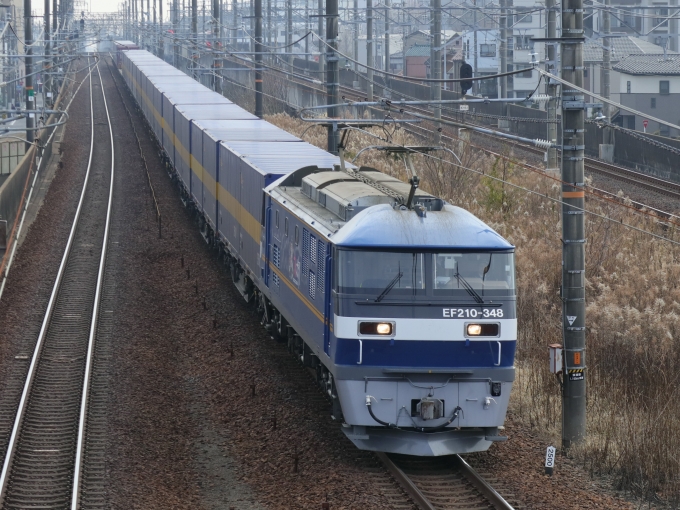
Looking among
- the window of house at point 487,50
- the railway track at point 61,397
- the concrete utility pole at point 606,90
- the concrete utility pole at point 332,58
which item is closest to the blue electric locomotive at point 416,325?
the railway track at point 61,397

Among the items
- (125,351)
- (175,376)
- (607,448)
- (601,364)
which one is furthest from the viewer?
(125,351)

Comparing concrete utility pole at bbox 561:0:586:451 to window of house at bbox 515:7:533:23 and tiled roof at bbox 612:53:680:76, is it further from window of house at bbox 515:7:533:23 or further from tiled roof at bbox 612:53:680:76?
tiled roof at bbox 612:53:680:76

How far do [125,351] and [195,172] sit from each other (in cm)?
1115

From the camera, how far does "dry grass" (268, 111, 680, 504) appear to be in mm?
11148

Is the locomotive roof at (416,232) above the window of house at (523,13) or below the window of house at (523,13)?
below

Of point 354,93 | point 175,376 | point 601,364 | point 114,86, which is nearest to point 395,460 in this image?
point 601,364

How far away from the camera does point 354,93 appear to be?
54.7 meters

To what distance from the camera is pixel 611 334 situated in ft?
49.9

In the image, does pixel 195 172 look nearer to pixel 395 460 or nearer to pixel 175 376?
pixel 175 376

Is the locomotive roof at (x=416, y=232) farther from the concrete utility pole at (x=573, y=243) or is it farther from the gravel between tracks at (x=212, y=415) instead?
the gravel between tracks at (x=212, y=415)

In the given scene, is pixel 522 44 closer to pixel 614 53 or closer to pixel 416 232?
pixel 614 53

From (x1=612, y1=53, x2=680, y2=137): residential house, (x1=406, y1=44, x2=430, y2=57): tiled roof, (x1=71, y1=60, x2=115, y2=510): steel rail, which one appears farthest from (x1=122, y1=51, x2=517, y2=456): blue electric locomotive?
(x1=406, y1=44, x2=430, y2=57): tiled roof

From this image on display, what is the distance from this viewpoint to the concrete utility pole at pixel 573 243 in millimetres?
11469

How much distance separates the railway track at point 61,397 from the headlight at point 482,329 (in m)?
4.24
